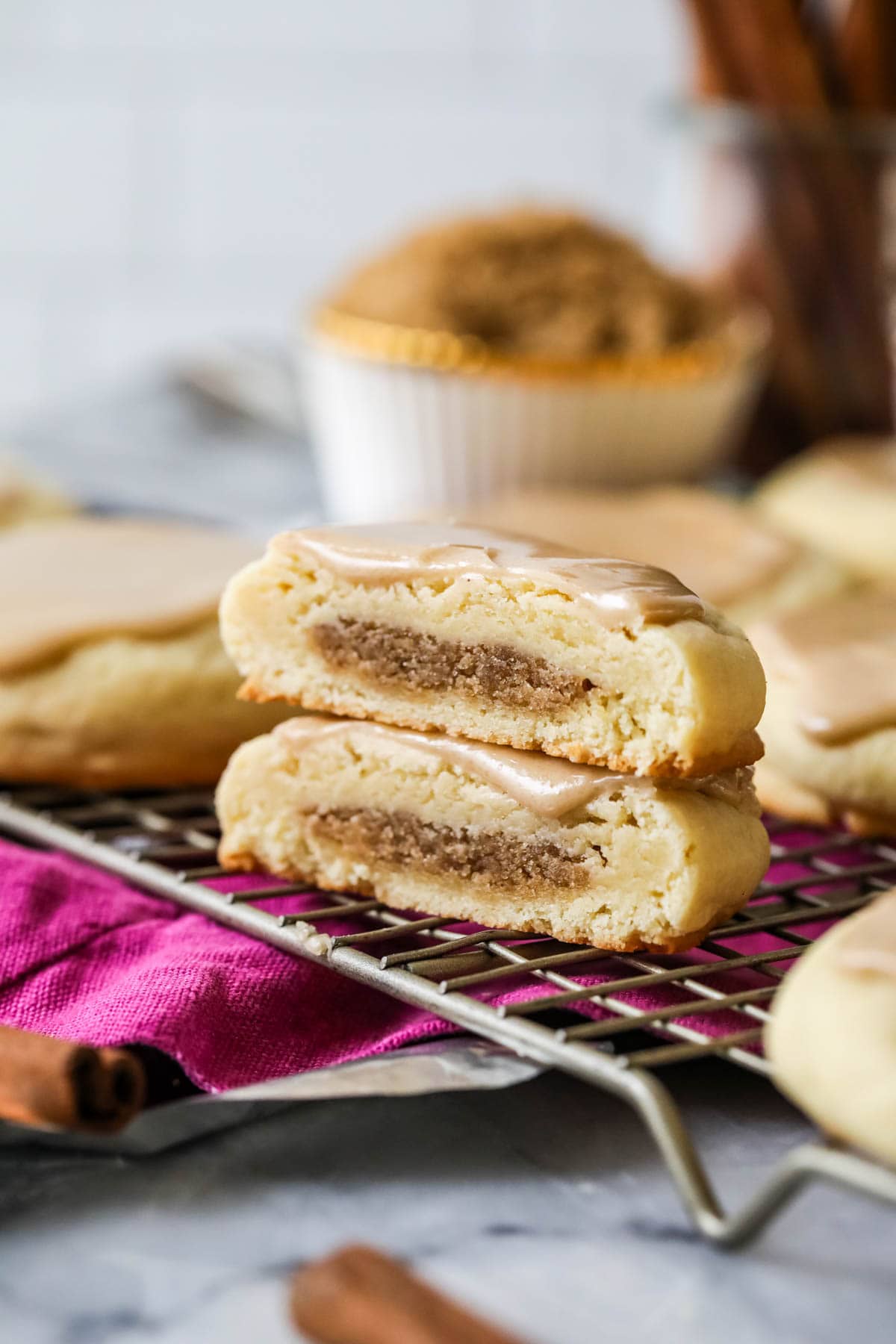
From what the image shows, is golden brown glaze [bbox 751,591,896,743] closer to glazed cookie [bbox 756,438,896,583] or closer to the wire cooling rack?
the wire cooling rack

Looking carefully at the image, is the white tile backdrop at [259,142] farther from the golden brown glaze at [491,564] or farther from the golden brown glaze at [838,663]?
the golden brown glaze at [491,564]

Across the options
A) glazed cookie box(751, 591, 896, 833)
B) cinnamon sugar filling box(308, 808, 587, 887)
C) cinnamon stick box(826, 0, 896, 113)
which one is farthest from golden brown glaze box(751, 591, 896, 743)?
cinnamon stick box(826, 0, 896, 113)

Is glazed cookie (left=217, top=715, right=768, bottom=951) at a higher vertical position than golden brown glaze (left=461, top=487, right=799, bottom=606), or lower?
lower

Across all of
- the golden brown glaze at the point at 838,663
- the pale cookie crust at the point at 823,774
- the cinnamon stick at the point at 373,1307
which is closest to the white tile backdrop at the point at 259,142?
the golden brown glaze at the point at 838,663

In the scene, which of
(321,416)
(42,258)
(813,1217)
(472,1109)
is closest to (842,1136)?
(813,1217)

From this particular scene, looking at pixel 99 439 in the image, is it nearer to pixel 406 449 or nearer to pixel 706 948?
pixel 406 449

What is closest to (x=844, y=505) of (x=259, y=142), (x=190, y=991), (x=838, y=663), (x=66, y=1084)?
(x=838, y=663)
